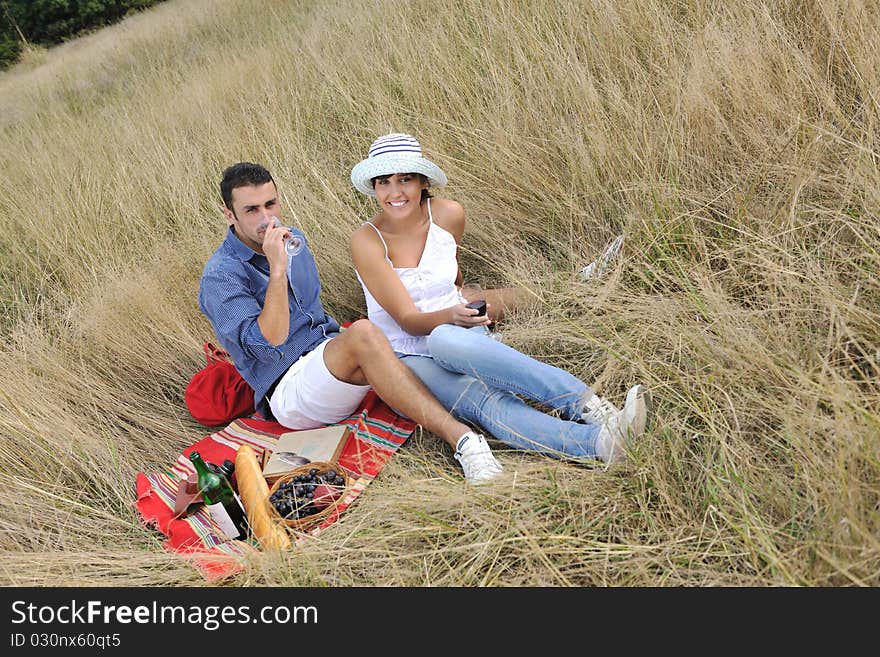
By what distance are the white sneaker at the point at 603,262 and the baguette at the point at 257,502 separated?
1.58 meters

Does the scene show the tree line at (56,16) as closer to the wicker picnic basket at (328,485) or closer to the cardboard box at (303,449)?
the cardboard box at (303,449)

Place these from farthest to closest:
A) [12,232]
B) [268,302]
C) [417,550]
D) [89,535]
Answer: [12,232]
[268,302]
[89,535]
[417,550]

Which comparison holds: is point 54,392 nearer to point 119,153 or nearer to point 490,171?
point 490,171

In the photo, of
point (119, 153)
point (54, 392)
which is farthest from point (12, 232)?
point (54, 392)

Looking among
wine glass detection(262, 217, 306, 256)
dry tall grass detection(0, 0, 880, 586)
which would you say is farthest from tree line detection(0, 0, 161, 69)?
wine glass detection(262, 217, 306, 256)

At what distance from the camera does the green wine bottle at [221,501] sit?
9.06 feet

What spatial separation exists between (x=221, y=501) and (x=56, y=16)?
65.6 feet

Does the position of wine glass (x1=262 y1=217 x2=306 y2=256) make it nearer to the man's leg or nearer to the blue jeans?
the man's leg

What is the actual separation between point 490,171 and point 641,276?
1.29m

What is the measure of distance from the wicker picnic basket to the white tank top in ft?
2.08

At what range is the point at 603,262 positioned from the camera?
319 centimetres

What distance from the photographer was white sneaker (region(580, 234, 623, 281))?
3.18m

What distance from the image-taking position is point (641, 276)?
9.78 feet

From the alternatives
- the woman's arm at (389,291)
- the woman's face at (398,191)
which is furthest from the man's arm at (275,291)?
the woman's face at (398,191)
